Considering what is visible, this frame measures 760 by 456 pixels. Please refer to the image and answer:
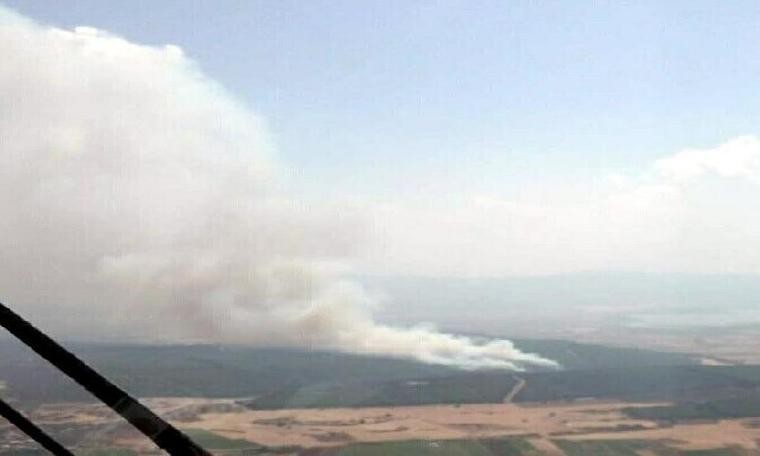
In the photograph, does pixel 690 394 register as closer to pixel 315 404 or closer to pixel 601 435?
pixel 601 435

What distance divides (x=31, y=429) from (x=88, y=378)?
0.18 m

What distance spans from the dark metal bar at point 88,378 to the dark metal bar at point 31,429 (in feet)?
0.30

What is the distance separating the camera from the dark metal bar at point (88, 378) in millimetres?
609

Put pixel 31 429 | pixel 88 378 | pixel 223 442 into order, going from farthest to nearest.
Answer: pixel 223 442
pixel 31 429
pixel 88 378

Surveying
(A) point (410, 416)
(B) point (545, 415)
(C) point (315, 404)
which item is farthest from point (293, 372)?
(B) point (545, 415)

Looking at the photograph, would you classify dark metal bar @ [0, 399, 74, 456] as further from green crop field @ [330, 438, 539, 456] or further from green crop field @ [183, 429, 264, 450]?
green crop field @ [330, 438, 539, 456]

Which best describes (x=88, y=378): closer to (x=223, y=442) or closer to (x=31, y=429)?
(x=31, y=429)

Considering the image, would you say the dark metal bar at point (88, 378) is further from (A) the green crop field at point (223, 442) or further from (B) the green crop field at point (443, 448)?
(B) the green crop field at point (443, 448)

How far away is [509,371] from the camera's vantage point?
60.9ft

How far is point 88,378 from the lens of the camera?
0.62 metres

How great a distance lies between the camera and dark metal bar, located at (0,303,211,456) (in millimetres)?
609

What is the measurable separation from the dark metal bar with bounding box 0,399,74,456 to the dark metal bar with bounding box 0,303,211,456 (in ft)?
0.30

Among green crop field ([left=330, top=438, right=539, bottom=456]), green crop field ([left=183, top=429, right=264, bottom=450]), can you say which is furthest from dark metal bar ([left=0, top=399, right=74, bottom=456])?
green crop field ([left=330, top=438, right=539, bottom=456])

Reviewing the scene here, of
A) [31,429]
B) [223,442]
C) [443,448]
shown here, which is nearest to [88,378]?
[31,429]
